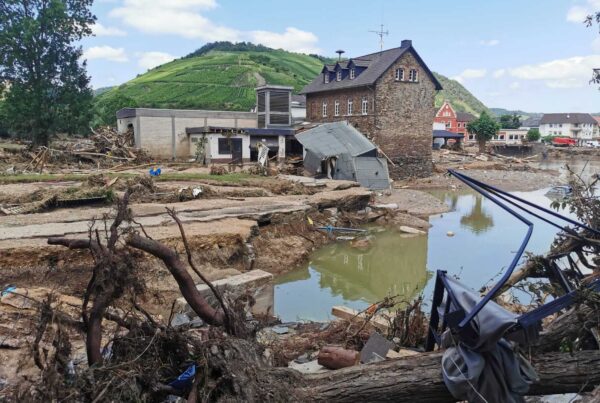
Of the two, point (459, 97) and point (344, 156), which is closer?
point (344, 156)

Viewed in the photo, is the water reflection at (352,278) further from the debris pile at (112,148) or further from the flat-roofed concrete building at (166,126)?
the debris pile at (112,148)

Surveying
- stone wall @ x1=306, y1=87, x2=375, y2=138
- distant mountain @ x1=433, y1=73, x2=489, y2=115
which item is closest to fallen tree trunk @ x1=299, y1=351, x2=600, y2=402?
stone wall @ x1=306, y1=87, x2=375, y2=138

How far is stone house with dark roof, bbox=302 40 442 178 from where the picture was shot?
32.3 meters

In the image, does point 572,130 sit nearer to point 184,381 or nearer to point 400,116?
point 400,116

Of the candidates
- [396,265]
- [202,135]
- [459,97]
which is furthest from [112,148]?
[459,97]

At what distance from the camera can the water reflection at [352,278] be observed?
1085 centimetres

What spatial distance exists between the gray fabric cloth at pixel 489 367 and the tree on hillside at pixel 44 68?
32389 mm

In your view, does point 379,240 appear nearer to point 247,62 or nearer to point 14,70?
point 14,70

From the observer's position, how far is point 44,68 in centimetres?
3173

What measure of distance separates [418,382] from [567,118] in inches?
4205

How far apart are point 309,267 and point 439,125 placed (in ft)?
200

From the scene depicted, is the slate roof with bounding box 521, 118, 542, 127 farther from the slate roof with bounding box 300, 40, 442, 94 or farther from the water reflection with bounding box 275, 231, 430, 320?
the water reflection with bounding box 275, 231, 430, 320

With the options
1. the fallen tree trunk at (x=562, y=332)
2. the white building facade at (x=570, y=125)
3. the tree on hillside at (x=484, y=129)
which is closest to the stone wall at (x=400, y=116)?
the tree on hillside at (x=484, y=129)

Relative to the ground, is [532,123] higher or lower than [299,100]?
higher
